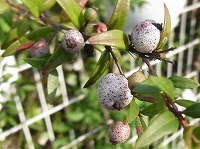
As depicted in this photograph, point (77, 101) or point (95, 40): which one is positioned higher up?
point (95, 40)

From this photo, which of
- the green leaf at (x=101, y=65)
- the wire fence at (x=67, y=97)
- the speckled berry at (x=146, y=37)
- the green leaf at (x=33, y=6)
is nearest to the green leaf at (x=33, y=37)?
the green leaf at (x=33, y=6)

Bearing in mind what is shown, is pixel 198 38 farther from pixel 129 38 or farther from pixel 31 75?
pixel 129 38

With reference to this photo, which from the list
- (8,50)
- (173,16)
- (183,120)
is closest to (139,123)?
(183,120)

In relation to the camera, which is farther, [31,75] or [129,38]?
[31,75]

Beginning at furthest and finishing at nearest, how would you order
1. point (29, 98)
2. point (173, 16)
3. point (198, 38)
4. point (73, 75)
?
point (198, 38), point (73, 75), point (29, 98), point (173, 16)

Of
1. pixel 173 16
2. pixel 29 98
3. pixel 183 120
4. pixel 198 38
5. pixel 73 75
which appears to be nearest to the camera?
pixel 183 120

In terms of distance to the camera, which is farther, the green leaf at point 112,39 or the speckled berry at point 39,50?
the speckled berry at point 39,50

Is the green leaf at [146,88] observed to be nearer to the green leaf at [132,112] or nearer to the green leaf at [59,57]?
the green leaf at [132,112]

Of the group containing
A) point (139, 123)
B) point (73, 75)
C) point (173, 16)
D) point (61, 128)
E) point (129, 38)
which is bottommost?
point (61, 128)
